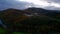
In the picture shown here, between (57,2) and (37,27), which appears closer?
(37,27)

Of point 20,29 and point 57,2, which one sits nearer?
point 20,29

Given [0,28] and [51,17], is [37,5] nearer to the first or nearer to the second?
[51,17]

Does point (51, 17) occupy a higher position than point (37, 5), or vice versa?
point (37, 5)

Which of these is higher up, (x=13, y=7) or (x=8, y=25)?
(x=13, y=7)

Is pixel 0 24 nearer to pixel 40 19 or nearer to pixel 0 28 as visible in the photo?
pixel 0 28

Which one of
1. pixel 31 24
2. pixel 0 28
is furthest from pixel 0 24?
pixel 31 24

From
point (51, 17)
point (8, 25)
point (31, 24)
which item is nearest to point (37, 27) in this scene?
point (31, 24)
